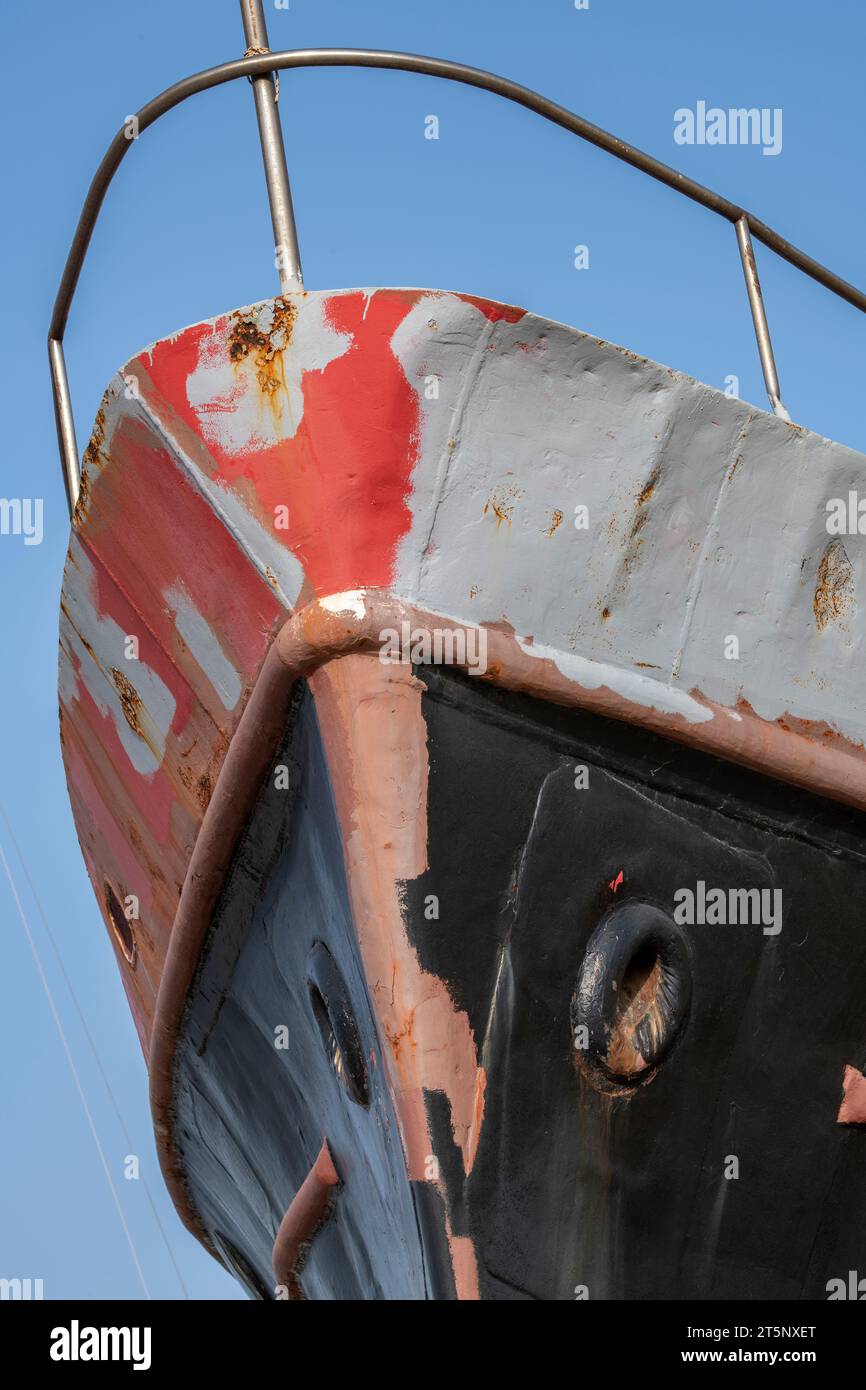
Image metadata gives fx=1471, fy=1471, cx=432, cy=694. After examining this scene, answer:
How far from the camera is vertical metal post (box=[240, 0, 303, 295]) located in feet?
9.83

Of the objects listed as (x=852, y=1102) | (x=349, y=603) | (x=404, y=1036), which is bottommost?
(x=852, y=1102)

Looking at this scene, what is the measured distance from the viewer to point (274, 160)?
3.15 metres

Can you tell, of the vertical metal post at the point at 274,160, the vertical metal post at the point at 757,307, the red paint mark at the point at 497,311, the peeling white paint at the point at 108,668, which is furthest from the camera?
the vertical metal post at the point at 757,307

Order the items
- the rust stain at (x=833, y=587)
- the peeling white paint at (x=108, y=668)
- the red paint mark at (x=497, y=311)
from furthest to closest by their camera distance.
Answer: the peeling white paint at (x=108, y=668) → the rust stain at (x=833, y=587) → the red paint mark at (x=497, y=311)

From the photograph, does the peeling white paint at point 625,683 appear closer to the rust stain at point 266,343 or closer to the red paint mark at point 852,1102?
the rust stain at point 266,343

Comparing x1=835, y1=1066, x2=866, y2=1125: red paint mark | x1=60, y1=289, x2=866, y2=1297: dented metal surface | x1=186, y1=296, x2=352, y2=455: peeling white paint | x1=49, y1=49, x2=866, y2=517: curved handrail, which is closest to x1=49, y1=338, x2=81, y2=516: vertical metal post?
x1=49, y1=49, x2=866, y2=517: curved handrail

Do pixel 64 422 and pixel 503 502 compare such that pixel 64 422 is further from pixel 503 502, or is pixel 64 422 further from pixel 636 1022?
pixel 636 1022

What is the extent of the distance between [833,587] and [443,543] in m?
0.92

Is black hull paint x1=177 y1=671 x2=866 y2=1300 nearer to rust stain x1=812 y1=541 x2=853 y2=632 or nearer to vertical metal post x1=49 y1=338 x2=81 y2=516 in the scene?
rust stain x1=812 y1=541 x2=853 y2=632

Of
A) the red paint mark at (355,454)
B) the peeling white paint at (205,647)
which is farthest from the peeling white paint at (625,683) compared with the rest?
the peeling white paint at (205,647)

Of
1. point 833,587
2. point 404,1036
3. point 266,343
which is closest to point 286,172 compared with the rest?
point 266,343

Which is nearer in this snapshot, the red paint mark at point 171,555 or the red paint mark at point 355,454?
the red paint mark at point 355,454

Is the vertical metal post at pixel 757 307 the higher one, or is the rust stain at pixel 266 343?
the vertical metal post at pixel 757 307

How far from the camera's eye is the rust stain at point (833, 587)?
315 cm
